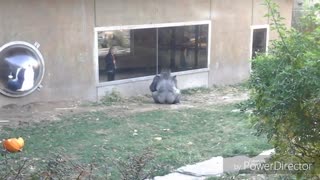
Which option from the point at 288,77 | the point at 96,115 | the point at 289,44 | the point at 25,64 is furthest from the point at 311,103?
the point at 25,64

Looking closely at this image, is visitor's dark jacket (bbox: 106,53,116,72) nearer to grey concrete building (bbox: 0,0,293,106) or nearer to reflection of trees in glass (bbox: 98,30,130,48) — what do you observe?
grey concrete building (bbox: 0,0,293,106)

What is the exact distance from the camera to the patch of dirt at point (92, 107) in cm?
997

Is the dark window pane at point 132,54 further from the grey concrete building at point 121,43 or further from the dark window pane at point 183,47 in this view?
the dark window pane at point 183,47

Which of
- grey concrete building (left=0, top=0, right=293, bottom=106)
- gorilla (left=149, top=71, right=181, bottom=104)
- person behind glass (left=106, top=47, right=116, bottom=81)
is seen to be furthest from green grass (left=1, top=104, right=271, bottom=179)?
person behind glass (left=106, top=47, right=116, bottom=81)

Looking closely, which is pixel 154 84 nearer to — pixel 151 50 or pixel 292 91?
pixel 151 50

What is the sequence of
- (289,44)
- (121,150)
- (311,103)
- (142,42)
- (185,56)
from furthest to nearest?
(185,56), (142,42), (121,150), (289,44), (311,103)

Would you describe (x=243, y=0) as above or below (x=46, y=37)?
above

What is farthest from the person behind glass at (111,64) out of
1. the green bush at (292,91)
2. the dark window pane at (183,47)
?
the green bush at (292,91)

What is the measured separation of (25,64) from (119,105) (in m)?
2.38

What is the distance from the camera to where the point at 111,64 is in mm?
12398

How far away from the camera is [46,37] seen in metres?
11.0

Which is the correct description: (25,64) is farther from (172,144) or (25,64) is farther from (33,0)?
(172,144)

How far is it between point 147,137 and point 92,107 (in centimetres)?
302

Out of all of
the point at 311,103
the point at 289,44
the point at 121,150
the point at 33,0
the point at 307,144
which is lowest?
the point at 121,150
